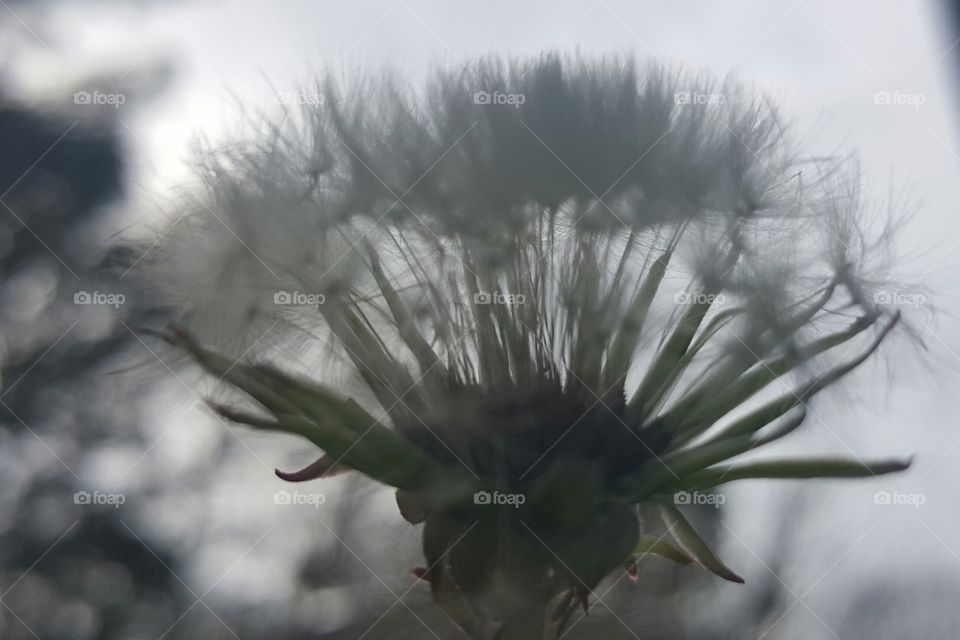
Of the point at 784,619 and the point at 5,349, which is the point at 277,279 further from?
the point at 784,619

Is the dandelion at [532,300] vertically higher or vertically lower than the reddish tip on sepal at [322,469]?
higher

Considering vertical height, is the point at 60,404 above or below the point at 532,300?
below

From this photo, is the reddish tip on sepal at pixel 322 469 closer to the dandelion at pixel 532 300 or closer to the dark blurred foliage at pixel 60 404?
the dandelion at pixel 532 300

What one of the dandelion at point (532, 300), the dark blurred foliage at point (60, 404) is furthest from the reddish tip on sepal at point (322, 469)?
the dark blurred foliage at point (60, 404)

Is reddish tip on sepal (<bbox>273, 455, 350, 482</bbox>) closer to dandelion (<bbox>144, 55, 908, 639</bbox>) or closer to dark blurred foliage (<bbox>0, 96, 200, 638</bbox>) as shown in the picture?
dandelion (<bbox>144, 55, 908, 639</bbox>)

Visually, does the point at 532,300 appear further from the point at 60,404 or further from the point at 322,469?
the point at 60,404

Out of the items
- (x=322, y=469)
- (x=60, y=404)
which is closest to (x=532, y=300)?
(x=322, y=469)

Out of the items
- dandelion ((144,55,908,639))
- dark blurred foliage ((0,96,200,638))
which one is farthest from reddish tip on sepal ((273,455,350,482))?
dark blurred foliage ((0,96,200,638))

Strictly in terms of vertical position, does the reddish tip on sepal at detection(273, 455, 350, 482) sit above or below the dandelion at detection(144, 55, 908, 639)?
below
